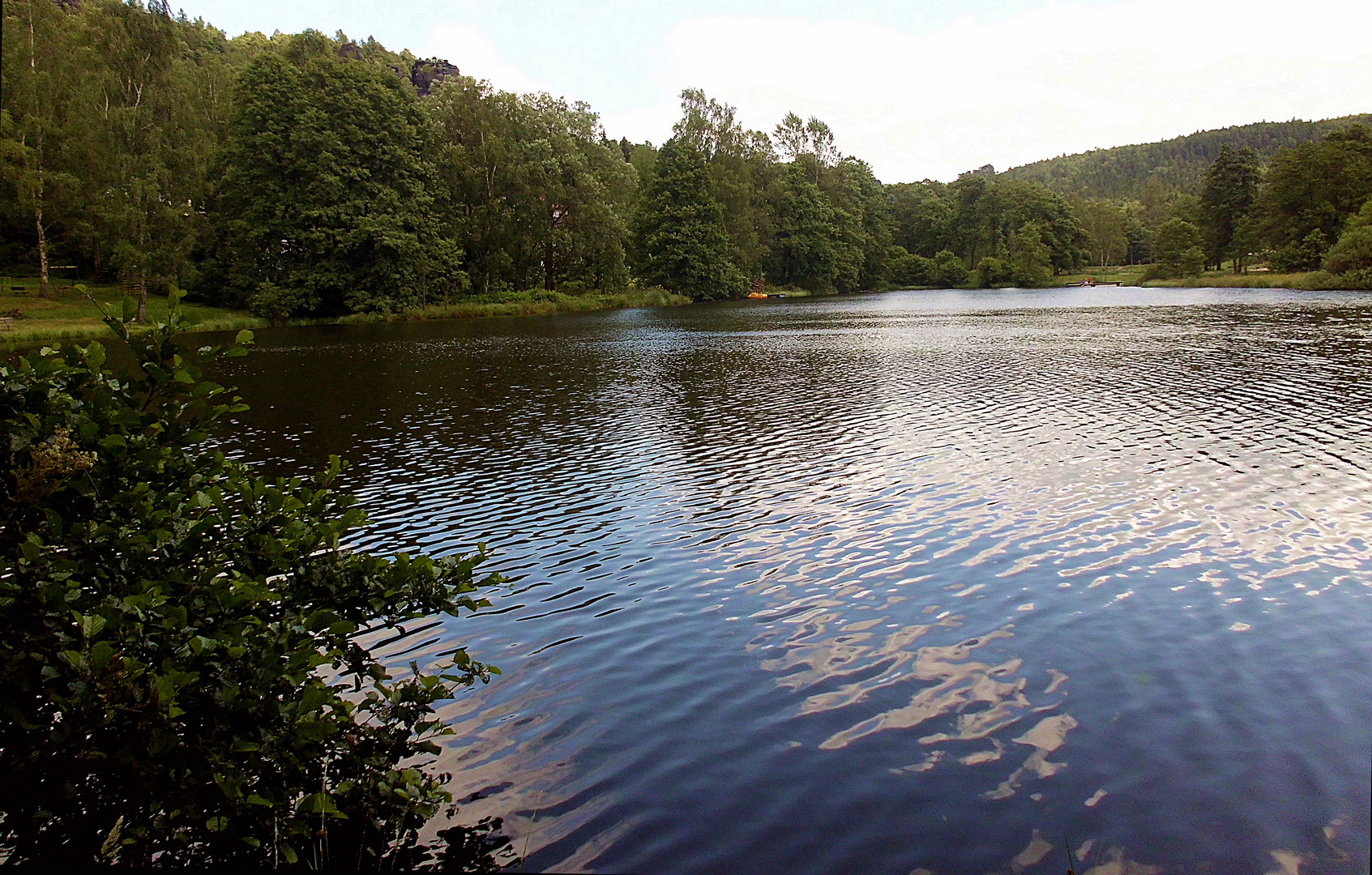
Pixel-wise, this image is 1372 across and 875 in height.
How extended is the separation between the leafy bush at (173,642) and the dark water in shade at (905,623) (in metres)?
1.29

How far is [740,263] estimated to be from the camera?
109 meters

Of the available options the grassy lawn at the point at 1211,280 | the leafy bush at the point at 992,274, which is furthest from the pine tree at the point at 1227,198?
the leafy bush at the point at 992,274

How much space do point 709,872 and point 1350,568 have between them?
984cm

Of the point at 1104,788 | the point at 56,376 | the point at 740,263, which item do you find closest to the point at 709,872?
the point at 1104,788

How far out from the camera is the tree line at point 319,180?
5869 centimetres

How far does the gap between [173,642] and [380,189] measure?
72964mm

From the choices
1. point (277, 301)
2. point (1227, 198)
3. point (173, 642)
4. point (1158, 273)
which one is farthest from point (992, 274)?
point (173, 642)

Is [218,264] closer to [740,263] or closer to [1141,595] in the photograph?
[740,263]

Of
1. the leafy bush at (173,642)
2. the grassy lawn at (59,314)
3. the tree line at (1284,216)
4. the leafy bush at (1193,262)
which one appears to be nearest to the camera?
the leafy bush at (173,642)

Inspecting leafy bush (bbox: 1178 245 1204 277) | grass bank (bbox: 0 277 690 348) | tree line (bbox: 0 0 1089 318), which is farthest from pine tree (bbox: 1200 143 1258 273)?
grass bank (bbox: 0 277 690 348)

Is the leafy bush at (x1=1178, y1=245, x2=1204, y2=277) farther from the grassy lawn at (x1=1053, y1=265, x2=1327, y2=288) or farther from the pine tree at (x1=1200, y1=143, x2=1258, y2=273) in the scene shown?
the pine tree at (x1=1200, y1=143, x2=1258, y2=273)

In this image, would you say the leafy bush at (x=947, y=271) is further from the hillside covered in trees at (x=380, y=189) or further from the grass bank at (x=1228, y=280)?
the hillside covered in trees at (x=380, y=189)

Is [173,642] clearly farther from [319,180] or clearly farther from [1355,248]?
[1355,248]

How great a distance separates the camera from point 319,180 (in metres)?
68.2
